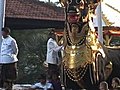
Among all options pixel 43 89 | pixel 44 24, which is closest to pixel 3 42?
pixel 43 89

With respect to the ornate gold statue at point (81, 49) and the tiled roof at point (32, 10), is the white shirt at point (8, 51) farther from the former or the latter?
the tiled roof at point (32, 10)

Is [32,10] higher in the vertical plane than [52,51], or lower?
higher

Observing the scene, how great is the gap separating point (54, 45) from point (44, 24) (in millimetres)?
4963

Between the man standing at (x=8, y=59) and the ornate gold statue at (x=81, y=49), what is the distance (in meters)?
2.56

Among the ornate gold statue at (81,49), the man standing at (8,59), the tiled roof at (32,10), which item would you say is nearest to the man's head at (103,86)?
the ornate gold statue at (81,49)

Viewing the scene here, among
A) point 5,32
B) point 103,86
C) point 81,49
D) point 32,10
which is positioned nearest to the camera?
point 103,86

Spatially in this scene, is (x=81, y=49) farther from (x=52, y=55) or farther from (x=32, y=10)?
(x=32, y=10)

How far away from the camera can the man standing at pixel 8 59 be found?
7.12m

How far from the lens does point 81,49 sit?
467 cm

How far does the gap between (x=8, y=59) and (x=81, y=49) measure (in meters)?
2.75

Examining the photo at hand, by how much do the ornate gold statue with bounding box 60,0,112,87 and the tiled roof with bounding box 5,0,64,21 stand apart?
675 cm

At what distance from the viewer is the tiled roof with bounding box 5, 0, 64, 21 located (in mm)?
11523

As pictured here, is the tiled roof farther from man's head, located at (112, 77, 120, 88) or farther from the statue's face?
man's head, located at (112, 77, 120, 88)

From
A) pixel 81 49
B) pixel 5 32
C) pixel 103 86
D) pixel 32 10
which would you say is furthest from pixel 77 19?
pixel 32 10
